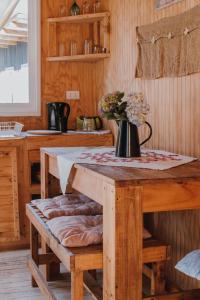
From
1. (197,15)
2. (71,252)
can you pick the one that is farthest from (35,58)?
(71,252)

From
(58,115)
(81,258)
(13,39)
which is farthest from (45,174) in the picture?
(13,39)

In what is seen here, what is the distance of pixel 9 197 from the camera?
12.4ft

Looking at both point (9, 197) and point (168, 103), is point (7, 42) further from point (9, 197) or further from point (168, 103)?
point (168, 103)

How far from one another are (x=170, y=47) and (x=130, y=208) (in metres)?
1.36

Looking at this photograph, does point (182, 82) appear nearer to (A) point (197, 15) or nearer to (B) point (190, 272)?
(A) point (197, 15)

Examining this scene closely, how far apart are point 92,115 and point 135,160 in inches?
78.3

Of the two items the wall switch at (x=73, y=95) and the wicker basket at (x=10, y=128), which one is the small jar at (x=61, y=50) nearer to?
the wall switch at (x=73, y=95)

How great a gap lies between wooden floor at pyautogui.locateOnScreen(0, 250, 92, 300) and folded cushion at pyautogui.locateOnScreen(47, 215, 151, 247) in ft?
2.18

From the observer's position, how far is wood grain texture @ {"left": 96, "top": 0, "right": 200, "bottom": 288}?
2.77 meters

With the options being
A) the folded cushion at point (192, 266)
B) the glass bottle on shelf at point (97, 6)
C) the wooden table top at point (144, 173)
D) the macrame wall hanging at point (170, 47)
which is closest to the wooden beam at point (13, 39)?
the glass bottle on shelf at point (97, 6)

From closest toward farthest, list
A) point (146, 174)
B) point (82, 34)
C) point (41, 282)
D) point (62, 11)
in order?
point (146, 174), point (41, 282), point (62, 11), point (82, 34)

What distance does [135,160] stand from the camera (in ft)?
8.20

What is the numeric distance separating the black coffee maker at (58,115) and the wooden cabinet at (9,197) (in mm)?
525

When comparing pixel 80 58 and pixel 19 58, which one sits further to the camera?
pixel 19 58
